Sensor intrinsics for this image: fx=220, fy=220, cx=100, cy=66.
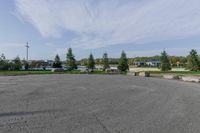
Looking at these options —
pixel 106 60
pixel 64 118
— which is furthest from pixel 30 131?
pixel 106 60

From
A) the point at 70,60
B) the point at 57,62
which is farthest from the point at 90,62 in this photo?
the point at 57,62

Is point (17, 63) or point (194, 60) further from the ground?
point (17, 63)

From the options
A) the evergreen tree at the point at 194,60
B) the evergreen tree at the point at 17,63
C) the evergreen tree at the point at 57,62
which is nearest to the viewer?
the evergreen tree at the point at 194,60

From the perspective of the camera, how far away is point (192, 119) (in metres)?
7.62

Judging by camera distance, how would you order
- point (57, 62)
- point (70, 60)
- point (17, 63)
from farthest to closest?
point (57, 62) < point (17, 63) < point (70, 60)


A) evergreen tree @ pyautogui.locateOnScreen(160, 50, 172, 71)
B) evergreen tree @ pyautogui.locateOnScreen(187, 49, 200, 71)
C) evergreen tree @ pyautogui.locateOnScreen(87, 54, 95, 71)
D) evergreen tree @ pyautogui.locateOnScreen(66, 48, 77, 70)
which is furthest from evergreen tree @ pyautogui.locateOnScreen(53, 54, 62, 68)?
evergreen tree @ pyautogui.locateOnScreen(187, 49, 200, 71)

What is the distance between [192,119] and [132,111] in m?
2.25

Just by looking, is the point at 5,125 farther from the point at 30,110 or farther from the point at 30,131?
the point at 30,110

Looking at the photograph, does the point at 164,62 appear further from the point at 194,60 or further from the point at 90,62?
the point at 90,62

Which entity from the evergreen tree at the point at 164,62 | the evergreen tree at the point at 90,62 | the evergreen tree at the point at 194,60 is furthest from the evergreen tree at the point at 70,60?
the evergreen tree at the point at 194,60

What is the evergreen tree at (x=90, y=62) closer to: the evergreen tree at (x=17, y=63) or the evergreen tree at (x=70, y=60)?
the evergreen tree at (x=70, y=60)

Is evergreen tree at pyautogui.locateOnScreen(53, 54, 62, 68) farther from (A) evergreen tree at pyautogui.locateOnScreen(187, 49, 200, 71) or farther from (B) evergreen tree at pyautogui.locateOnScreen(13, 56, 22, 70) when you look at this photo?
(A) evergreen tree at pyautogui.locateOnScreen(187, 49, 200, 71)

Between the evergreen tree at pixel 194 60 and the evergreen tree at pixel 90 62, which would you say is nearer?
the evergreen tree at pixel 194 60

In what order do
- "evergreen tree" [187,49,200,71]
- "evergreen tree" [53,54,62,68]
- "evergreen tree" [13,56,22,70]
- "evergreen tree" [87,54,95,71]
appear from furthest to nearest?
"evergreen tree" [53,54,62,68] → "evergreen tree" [13,56,22,70] → "evergreen tree" [87,54,95,71] → "evergreen tree" [187,49,200,71]
